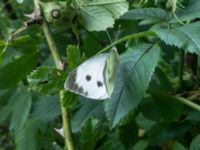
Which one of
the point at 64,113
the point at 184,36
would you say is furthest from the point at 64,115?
the point at 184,36

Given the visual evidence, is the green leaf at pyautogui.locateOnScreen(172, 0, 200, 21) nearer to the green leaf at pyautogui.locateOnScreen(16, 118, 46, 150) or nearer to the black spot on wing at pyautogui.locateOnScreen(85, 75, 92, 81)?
the black spot on wing at pyautogui.locateOnScreen(85, 75, 92, 81)

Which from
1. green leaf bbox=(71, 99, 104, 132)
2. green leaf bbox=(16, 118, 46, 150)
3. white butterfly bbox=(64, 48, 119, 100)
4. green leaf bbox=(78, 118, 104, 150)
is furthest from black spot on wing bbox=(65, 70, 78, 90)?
green leaf bbox=(16, 118, 46, 150)

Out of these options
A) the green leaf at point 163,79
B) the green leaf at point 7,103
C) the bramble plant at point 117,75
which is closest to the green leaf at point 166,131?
the bramble plant at point 117,75

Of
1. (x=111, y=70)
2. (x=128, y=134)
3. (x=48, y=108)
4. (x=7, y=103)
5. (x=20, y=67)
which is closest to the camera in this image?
(x=111, y=70)

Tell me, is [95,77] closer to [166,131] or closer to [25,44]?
[25,44]

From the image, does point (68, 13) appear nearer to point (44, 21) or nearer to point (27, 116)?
point (44, 21)

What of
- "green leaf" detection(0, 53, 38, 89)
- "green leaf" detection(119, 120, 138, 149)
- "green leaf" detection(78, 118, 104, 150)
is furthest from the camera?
"green leaf" detection(119, 120, 138, 149)
